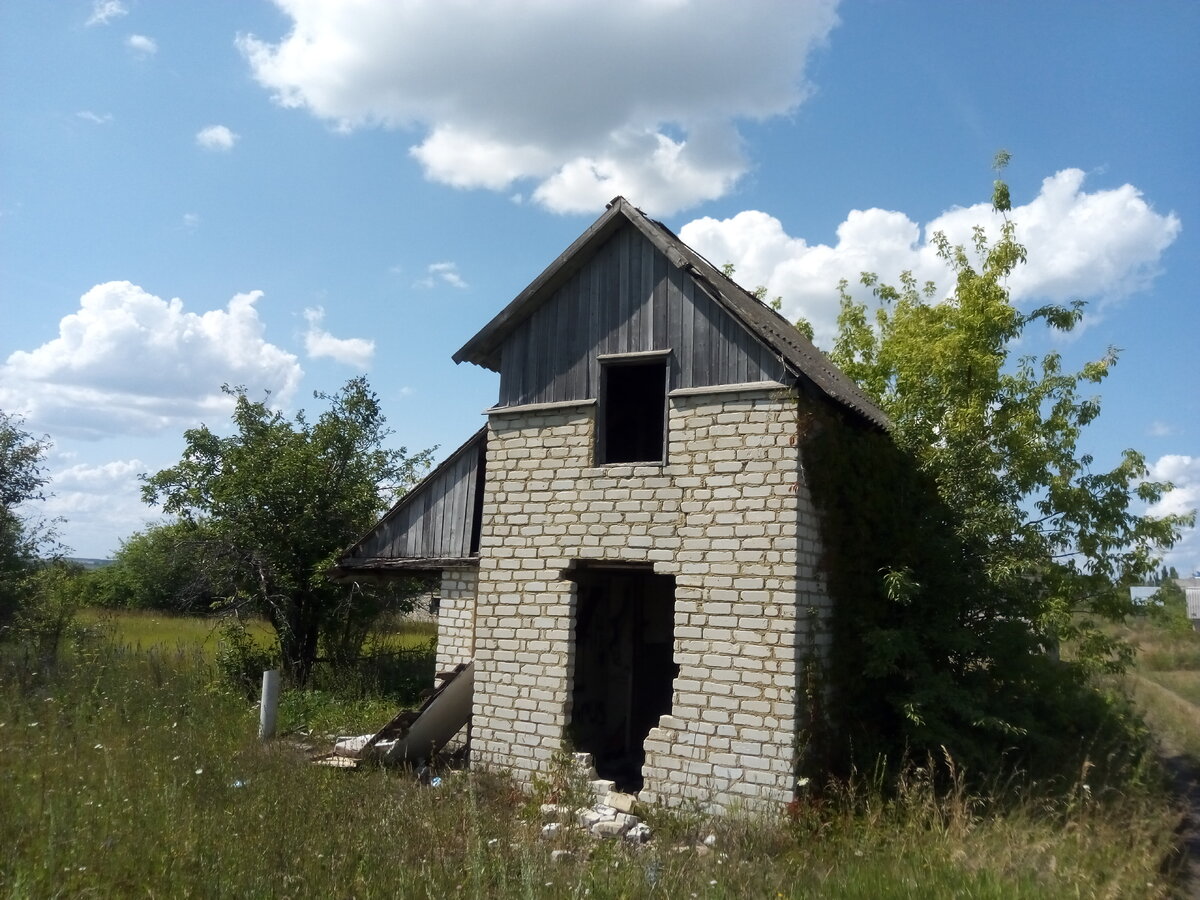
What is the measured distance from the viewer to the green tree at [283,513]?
50.8 feet

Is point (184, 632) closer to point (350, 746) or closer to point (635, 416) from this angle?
point (350, 746)

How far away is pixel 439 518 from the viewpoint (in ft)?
40.4

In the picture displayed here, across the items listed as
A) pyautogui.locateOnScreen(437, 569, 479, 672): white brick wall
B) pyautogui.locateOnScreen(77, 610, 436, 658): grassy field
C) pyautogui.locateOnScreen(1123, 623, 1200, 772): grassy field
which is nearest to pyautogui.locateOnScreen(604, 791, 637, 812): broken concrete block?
pyautogui.locateOnScreen(437, 569, 479, 672): white brick wall

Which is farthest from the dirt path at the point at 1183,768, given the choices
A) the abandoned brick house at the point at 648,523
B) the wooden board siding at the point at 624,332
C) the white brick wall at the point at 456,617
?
the white brick wall at the point at 456,617

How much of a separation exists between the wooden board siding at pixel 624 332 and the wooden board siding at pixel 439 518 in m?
2.12

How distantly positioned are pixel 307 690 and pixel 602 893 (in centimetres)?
1004

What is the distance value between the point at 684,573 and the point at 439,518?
4.76 meters

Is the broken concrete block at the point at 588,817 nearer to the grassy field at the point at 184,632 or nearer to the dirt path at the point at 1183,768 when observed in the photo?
the dirt path at the point at 1183,768

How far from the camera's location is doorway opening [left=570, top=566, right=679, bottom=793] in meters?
11.2

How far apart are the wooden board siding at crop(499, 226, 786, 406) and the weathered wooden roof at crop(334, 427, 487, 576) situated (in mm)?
2159

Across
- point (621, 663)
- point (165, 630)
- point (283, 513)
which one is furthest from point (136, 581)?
point (621, 663)

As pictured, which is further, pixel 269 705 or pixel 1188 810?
pixel 269 705

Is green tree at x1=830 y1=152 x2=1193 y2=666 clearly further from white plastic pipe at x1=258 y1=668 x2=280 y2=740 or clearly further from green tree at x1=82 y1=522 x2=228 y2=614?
green tree at x1=82 y1=522 x2=228 y2=614

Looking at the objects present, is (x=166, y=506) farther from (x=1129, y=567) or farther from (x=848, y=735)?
(x=1129, y=567)
